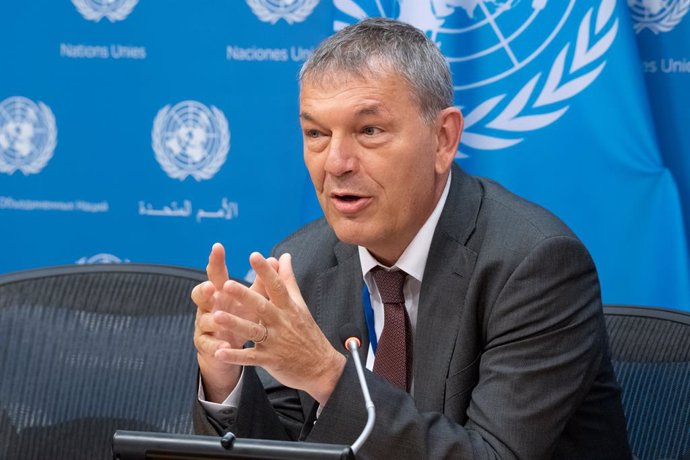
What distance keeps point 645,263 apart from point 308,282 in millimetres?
1335

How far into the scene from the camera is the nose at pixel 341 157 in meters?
2.12

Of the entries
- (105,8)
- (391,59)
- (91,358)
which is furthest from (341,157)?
(105,8)

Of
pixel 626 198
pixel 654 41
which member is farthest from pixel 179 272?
pixel 654 41

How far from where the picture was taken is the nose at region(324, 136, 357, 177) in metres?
2.12

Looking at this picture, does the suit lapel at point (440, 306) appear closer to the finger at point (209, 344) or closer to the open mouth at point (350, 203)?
the open mouth at point (350, 203)

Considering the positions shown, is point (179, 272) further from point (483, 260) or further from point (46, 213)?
point (46, 213)

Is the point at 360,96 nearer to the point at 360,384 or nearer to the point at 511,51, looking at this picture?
the point at 360,384

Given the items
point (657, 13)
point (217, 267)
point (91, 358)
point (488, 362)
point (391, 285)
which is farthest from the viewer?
point (657, 13)

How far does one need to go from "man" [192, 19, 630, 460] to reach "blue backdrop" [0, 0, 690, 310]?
105 cm

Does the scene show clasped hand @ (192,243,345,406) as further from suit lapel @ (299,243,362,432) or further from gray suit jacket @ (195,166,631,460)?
suit lapel @ (299,243,362,432)

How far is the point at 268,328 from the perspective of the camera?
181 centimetres

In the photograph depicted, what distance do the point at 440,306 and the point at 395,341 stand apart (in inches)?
5.0

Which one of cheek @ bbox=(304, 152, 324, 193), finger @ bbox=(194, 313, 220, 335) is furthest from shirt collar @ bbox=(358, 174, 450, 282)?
finger @ bbox=(194, 313, 220, 335)

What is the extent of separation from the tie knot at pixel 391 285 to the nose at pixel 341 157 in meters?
0.29
